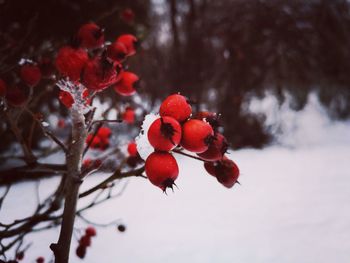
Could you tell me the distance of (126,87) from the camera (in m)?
1.02

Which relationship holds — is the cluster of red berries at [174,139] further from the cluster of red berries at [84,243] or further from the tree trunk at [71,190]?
the cluster of red berries at [84,243]

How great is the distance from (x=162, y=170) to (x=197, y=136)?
97 millimetres

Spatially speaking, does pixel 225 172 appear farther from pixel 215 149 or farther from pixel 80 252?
pixel 80 252

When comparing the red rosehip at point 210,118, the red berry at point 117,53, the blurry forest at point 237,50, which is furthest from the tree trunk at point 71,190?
the blurry forest at point 237,50

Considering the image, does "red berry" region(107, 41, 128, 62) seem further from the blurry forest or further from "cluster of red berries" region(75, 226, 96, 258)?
the blurry forest

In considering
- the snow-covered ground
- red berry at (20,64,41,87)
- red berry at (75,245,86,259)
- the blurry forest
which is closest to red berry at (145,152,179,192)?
red berry at (20,64,41,87)

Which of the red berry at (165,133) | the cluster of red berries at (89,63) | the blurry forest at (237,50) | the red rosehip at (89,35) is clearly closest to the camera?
the red berry at (165,133)

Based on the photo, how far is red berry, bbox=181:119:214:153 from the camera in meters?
0.66

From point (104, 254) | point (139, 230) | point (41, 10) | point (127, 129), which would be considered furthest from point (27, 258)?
point (127, 129)

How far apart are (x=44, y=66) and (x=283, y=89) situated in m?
3.27

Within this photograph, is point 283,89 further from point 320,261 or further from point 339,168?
point 320,261

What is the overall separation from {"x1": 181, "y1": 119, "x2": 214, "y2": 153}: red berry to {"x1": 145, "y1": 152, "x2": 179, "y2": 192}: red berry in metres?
0.05

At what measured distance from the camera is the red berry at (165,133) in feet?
2.12

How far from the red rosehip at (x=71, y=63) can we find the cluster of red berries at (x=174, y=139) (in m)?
0.23
